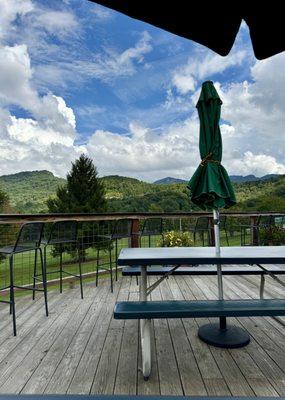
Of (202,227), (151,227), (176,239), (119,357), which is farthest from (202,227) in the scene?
(119,357)

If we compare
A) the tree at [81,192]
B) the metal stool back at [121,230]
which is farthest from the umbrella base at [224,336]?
the tree at [81,192]

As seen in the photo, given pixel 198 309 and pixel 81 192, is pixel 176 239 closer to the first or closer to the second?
pixel 198 309

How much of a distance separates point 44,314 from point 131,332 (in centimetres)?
110

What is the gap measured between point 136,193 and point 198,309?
75.4 feet

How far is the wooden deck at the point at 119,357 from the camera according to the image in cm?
211

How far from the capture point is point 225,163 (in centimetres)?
289

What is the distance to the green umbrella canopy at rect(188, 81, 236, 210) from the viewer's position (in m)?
2.75

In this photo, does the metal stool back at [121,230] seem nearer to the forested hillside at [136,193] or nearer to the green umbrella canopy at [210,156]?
the forested hillside at [136,193]

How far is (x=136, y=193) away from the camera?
25172mm

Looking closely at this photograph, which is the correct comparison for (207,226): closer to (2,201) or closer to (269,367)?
(269,367)

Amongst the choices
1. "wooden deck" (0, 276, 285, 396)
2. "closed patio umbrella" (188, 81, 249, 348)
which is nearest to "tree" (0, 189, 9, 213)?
"wooden deck" (0, 276, 285, 396)

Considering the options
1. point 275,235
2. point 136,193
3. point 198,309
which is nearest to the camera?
point 198,309

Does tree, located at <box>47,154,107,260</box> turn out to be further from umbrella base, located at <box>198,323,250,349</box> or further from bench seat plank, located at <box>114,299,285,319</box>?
bench seat plank, located at <box>114,299,285,319</box>

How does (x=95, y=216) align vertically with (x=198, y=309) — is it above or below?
above
